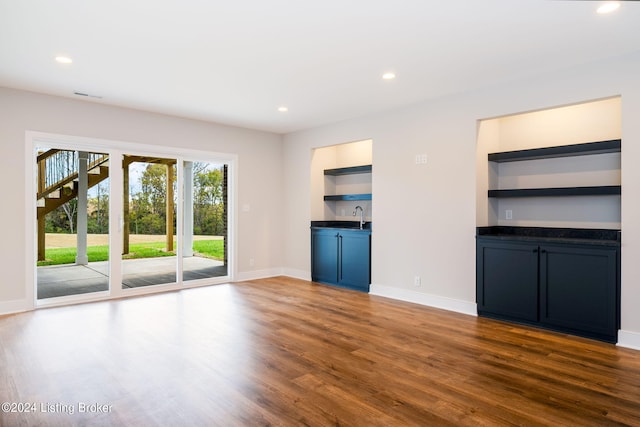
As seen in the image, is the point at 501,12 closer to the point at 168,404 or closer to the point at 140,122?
the point at 168,404

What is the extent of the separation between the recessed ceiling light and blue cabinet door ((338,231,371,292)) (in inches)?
146

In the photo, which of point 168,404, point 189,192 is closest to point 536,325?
point 168,404

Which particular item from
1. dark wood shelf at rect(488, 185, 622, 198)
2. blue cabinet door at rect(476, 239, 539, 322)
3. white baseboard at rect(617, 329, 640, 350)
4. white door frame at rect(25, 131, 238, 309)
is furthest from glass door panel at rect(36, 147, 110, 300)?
white baseboard at rect(617, 329, 640, 350)

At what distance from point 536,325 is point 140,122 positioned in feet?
18.6

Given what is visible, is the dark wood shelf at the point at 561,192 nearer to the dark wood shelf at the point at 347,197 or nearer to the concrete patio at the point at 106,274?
the dark wood shelf at the point at 347,197

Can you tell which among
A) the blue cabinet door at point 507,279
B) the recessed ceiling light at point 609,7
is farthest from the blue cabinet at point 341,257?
the recessed ceiling light at point 609,7

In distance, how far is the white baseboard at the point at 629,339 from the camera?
3.38 metres

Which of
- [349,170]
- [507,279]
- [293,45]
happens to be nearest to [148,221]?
[349,170]

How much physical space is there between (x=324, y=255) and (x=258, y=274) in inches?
51.5

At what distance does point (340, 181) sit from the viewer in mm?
6996

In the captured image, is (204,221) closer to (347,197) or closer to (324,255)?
(324,255)

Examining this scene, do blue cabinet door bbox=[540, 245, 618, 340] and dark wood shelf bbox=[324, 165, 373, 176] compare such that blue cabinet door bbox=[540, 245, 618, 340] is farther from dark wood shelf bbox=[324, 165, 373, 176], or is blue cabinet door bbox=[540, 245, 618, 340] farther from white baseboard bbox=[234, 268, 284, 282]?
white baseboard bbox=[234, 268, 284, 282]

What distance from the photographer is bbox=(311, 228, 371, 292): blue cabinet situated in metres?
5.79

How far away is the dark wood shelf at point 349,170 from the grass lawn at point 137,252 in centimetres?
227
